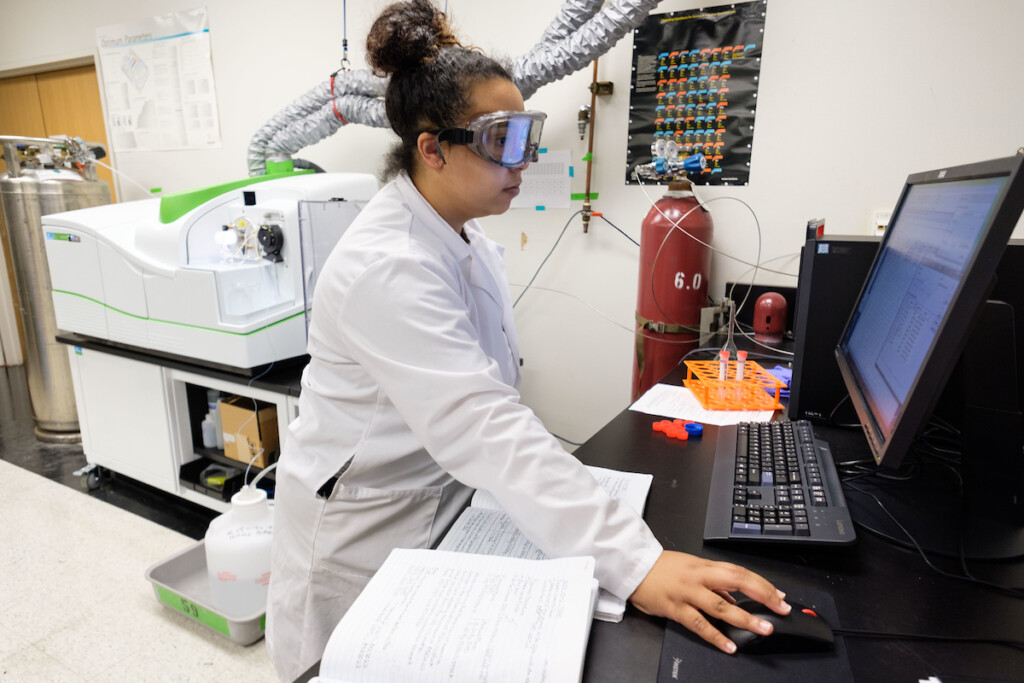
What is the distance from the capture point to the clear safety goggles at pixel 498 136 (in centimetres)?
90

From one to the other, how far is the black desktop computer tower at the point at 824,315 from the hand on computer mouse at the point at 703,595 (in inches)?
26.6

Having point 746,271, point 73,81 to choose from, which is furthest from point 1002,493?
point 73,81

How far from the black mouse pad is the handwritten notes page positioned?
0.08 meters

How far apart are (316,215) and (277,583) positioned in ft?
4.16

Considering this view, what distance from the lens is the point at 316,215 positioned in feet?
6.54

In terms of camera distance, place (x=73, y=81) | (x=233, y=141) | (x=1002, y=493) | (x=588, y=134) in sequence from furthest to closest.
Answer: (x=73, y=81) → (x=233, y=141) → (x=588, y=134) → (x=1002, y=493)

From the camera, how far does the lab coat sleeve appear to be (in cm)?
69

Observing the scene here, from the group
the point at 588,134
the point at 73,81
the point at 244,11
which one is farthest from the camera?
the point at 73,81

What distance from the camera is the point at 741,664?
21.5 inches

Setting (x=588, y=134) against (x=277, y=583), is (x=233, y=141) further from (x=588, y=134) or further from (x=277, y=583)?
(x=277, y=583)

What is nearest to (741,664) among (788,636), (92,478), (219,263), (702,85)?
(788,636)

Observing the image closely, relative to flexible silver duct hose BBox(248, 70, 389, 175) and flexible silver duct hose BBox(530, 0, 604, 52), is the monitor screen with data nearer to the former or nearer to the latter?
flexible silver duct hose BBox(530, 0, 604, 52)

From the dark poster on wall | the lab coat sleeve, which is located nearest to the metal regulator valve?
the dark poster on wall

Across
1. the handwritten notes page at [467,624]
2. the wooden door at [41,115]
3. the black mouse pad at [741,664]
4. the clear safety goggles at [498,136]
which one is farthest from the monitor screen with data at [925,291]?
the wooden door at [41,115]
